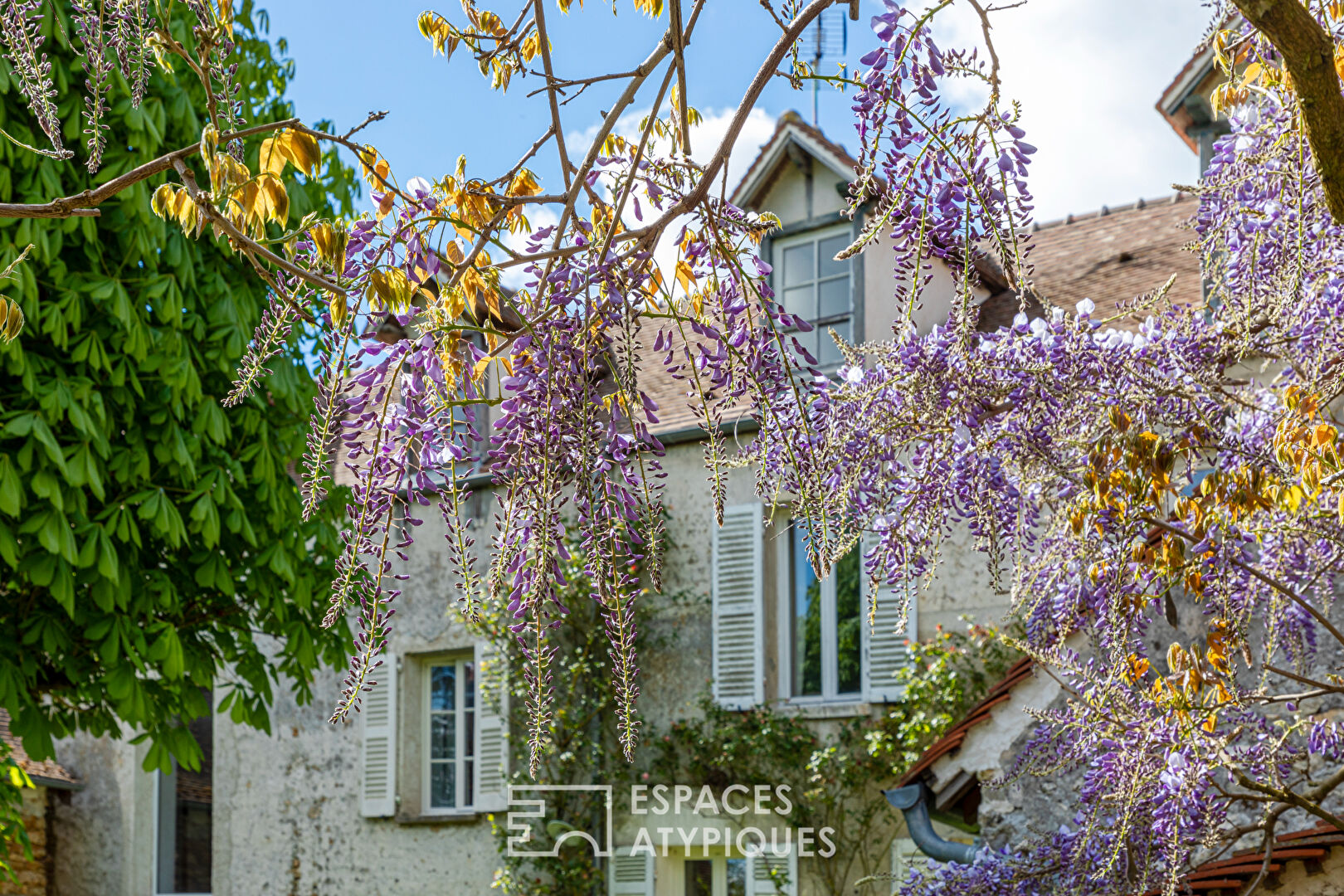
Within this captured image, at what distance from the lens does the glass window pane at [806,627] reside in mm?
8742

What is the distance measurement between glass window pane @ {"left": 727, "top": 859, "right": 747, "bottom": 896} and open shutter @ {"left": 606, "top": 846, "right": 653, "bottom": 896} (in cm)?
52

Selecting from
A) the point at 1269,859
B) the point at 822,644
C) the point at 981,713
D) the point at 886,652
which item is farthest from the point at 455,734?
the point at 1269,859

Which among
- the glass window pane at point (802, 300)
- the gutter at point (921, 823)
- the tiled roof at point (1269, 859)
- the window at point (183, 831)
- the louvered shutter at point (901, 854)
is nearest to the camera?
the tiled roof at point (1269, 859)

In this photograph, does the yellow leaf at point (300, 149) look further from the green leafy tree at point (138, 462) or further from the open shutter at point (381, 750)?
the open shutter at point (381, 750)

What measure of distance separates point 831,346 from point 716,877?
349cm

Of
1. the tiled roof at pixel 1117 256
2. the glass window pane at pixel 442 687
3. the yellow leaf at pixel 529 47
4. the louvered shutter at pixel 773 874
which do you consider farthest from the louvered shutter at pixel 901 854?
the yellow leaf at pixel 529 47

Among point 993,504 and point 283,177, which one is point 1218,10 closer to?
point 993,504

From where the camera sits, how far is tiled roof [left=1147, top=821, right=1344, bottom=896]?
3.89 m

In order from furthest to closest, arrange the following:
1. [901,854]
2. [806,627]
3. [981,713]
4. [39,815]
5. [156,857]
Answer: [156,857]
[39,815]
[806,627]
[901,854]
[981,713]

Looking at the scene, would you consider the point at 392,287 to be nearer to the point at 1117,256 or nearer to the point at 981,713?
the point at 981,713

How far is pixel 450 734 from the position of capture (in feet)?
33.5

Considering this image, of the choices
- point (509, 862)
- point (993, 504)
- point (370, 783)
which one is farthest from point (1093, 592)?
point (370, 783)

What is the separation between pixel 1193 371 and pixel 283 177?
4.40m

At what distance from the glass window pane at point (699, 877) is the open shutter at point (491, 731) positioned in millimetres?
1337
